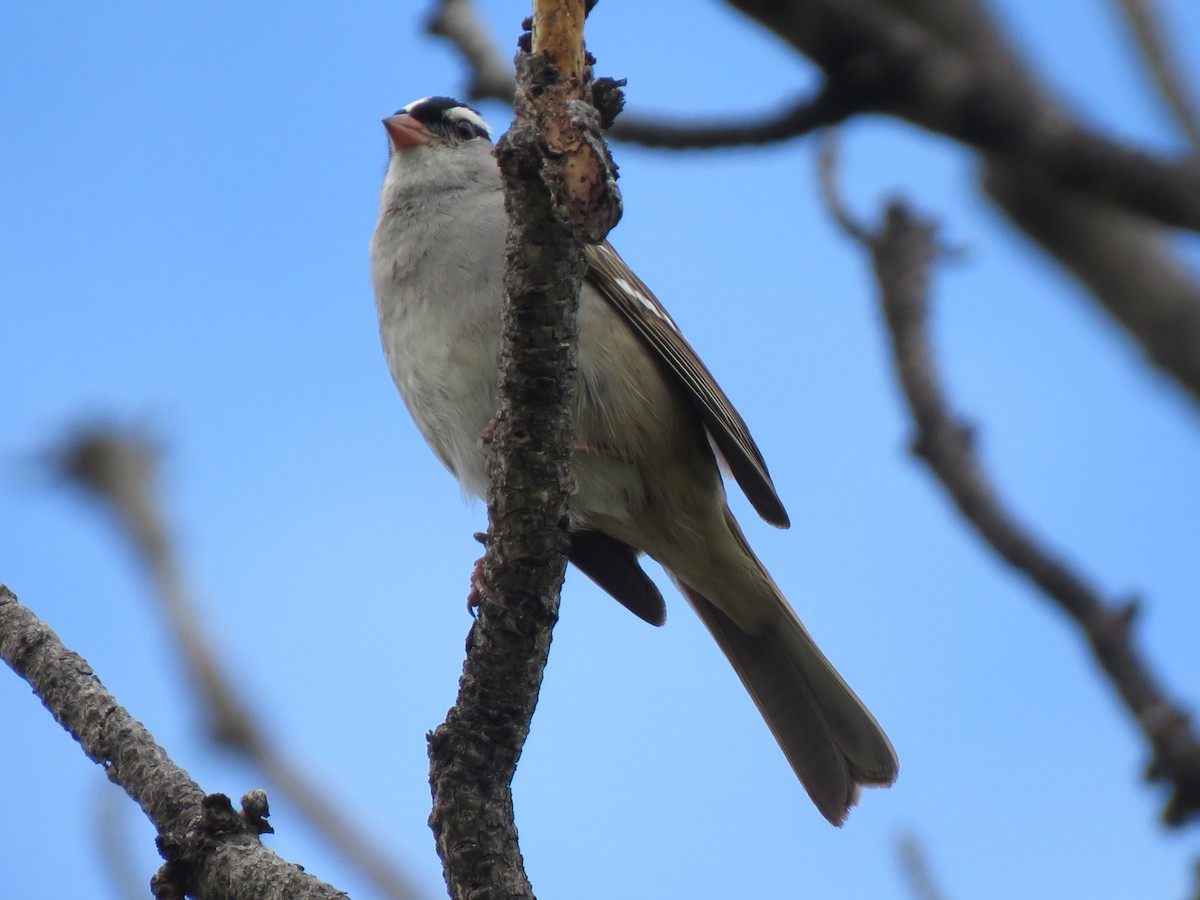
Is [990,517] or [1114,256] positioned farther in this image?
[1114,256]

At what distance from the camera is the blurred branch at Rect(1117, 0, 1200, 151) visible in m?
2.26

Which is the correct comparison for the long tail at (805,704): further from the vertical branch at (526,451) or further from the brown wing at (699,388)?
the vertical branch at (526,451)

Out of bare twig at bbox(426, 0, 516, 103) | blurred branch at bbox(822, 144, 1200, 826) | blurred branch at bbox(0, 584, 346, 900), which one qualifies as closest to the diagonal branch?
blurred branch at bbox(822, 144, 1200, 826)

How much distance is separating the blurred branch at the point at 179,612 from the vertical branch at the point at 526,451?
12.2 inches

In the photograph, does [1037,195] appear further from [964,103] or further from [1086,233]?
[964,103]

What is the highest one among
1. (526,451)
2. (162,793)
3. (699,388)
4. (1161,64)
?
(699,388)

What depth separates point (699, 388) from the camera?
185 inches

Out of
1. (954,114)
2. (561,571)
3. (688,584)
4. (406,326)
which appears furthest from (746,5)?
(688,584)

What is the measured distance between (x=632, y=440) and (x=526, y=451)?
5.74ft

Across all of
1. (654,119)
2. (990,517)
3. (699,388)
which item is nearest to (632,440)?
(699,388)

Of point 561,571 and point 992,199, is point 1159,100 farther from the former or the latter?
point 561,571

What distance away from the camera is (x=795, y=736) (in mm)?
4887

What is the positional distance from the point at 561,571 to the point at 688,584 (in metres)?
2.13

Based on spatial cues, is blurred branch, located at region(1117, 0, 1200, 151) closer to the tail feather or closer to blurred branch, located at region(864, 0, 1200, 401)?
blurred branch, located at region(864, 0, 1200, 401)
